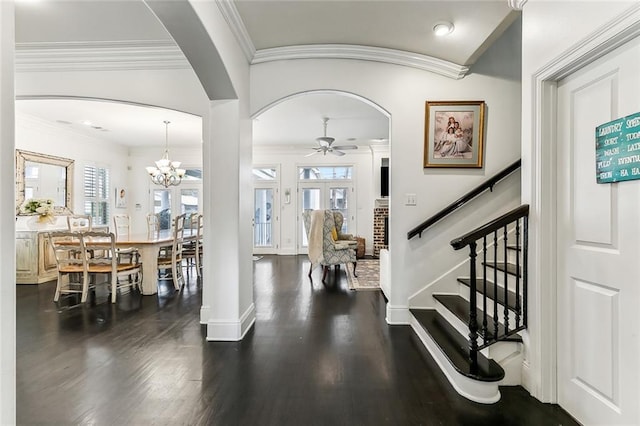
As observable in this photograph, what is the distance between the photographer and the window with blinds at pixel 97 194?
21.6ft

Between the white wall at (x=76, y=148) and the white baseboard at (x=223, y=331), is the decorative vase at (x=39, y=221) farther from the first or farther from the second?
the white baseboard at (x=223, y=331)

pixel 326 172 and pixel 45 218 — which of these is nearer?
pixel 45 218

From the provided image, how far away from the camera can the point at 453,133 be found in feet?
10.2

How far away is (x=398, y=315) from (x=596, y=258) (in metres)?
1.83

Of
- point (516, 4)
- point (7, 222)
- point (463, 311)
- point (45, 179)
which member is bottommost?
point (463, 311)

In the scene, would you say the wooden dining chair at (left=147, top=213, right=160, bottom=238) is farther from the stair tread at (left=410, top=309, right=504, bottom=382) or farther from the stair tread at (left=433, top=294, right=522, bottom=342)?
the stair tread at (left=433, top=294, right=522, bottom=342)

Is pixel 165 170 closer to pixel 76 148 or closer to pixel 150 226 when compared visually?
pixel 150 226

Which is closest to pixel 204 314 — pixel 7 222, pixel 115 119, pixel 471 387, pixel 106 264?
pixel 106 264

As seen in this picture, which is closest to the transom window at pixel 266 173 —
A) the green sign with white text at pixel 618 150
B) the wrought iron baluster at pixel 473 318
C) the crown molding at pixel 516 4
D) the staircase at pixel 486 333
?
the staircase at pixel 486 333

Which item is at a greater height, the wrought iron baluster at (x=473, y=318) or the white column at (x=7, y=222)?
the white column at (x=7, y=222)

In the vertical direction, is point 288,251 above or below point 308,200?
below

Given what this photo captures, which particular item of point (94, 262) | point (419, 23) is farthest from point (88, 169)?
point (419, 23)

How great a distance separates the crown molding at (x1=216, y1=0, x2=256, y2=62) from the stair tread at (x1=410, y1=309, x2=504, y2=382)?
9.96ft

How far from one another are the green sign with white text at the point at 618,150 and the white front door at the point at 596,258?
4 centimetres
